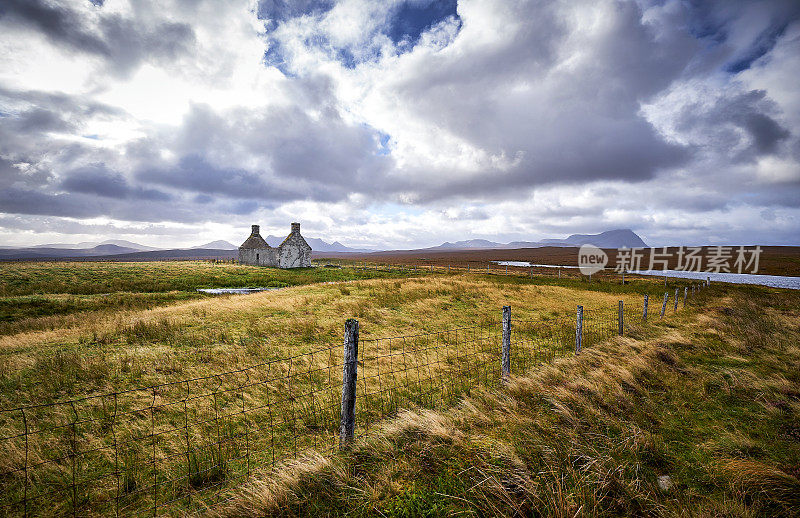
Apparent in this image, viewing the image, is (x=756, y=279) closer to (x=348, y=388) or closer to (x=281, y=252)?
(x=281, y=252)

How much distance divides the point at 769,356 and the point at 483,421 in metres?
10.6

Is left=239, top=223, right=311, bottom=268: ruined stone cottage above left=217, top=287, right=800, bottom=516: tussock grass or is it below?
above

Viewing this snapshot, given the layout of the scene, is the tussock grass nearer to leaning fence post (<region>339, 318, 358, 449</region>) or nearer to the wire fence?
leaning fence post (<region>339, 318, 358, 449</region>)

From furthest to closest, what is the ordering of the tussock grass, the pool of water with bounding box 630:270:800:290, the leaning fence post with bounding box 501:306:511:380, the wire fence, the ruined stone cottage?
1. the pool of water with bounding box 630:270:800:290
2. the ruined stone cottage
3. the leaning fence post with bounding box 501:306:511:380
4. the wire fence
5. the tussock grass

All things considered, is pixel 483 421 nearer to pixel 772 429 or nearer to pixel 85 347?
pixel 772 429

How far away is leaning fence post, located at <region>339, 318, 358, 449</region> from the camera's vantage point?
4.02 m

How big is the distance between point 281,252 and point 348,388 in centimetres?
4622

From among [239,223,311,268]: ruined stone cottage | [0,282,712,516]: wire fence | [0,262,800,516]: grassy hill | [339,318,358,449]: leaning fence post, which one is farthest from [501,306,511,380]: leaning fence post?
[239,223,311,268]: ruined stone cottage

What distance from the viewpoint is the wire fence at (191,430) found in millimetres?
3736

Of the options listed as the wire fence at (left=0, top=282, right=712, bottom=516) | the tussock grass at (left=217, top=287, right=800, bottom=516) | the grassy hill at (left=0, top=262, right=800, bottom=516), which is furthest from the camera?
the wire fence at (left=0, top=282, right=712, bottom=516)

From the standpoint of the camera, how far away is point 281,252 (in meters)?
46.5

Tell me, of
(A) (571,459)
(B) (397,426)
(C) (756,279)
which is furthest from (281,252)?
(C) (756,279)

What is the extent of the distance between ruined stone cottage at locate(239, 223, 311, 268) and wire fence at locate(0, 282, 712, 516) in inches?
1631

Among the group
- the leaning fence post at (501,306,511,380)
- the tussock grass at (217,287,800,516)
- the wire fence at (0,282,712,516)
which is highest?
the leaning fence post at (501,306,511,380)
